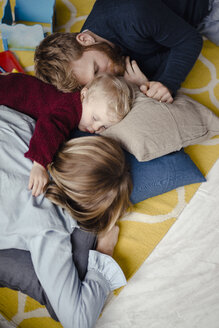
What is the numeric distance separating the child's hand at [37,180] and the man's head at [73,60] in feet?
1.37

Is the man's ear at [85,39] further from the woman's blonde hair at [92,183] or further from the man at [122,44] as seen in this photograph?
the woman's blonde hair at [92,183]

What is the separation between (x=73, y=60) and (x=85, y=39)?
0.14 meters

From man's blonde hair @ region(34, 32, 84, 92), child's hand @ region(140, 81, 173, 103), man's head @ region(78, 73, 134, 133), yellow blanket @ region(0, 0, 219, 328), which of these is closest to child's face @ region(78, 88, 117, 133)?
man's head @ region(78, 73, 134, 133)

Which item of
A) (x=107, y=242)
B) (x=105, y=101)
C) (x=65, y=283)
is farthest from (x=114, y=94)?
(x=65, y=283)

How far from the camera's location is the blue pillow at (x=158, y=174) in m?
1.08

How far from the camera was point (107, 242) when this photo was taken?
1020mm

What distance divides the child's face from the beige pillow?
0.04 m

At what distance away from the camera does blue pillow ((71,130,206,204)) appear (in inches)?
42.6

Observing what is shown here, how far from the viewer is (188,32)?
1.28m

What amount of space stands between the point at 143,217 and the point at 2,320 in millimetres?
587

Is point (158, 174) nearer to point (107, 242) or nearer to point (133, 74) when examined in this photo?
point (107, 242)

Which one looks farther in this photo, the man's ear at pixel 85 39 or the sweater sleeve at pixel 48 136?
the man's ear at pixel 85 39

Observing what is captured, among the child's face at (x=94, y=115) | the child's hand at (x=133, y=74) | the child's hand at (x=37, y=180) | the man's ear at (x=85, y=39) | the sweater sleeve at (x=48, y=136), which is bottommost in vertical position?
the child's hand at (x=37, y=180)

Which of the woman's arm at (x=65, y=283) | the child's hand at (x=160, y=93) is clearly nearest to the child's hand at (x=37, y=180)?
the woman's arm at (x=65, y=283)
